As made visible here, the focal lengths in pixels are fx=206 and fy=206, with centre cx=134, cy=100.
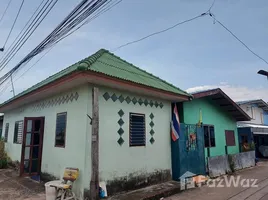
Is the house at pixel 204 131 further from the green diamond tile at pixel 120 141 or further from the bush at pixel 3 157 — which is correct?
the bush at pixel 3 157

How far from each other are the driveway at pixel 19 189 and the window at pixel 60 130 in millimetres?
1413

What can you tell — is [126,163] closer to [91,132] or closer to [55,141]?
[91,132]

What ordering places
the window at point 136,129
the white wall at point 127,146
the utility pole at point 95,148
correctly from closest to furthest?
the utility pole at point 95,148, the white wall at point 127,146, the window at point 136,129

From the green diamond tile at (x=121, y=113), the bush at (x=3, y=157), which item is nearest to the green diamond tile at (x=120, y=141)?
the green diamond tile at (x=121, y=113)

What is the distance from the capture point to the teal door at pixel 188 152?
722cm

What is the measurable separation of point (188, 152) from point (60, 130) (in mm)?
4536

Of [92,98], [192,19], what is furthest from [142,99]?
[192,19]

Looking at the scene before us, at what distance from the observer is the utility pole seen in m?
4.83

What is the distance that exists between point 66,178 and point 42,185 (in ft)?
6.95

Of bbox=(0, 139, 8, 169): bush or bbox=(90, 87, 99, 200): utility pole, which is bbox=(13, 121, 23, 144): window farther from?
bbox=(90, 87, 99, 200): utility pole

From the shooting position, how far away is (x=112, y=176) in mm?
5473

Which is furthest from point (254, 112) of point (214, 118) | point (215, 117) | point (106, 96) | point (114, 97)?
point (106, 96)

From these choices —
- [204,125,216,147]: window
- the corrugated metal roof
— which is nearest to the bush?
[204,125,216,147]: window

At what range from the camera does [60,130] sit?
644cm
